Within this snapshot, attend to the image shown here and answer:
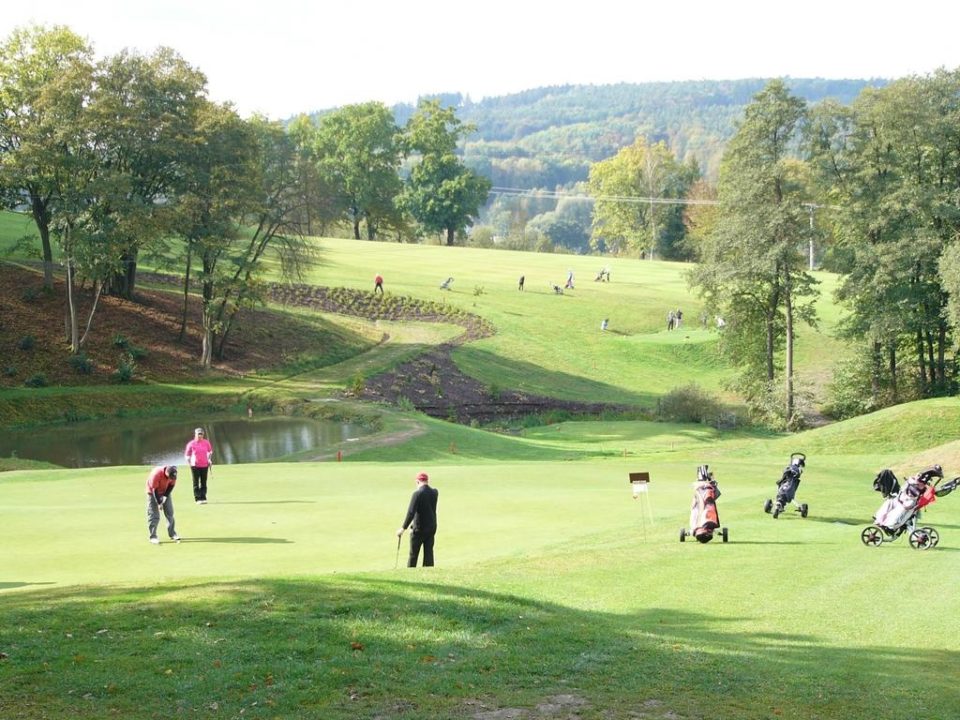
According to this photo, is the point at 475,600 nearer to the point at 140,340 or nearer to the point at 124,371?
the point at 124,371

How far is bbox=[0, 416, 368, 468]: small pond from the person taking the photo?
144ft

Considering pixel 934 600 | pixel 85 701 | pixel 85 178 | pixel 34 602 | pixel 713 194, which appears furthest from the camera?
pixel 713 194

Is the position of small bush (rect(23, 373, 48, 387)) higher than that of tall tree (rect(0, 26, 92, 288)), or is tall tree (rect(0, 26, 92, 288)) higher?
tall tree (rect(0, 26, 92, 288))

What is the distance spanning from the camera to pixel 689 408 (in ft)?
195

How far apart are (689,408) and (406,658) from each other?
161 ft

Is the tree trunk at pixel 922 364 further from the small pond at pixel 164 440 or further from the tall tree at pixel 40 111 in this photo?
the tall tree at pixel 40 111

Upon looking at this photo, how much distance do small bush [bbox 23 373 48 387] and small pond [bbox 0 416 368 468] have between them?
4421 mm

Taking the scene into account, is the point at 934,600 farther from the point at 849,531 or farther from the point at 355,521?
the point at 355,521

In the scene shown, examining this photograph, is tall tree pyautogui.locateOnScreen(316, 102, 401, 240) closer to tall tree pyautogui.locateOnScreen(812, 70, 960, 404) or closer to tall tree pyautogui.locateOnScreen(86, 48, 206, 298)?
tall tree pyautogui.locateOnScreen(86, 48, 206, 298)

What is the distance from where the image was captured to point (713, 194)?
135750mm

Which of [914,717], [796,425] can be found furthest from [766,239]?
[914,717]

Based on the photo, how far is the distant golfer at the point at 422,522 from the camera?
18141 millimetres

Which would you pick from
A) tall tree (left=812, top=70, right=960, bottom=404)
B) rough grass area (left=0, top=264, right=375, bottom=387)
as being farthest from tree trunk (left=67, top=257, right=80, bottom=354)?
tall tree (left=812, top=70, right=960, bottom=404)

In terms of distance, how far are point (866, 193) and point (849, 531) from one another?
41.0 meters
